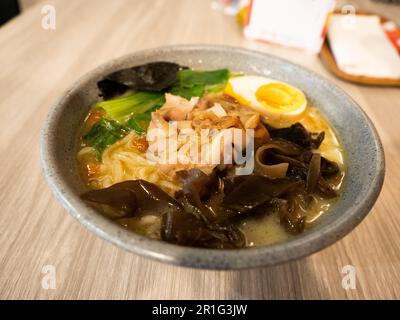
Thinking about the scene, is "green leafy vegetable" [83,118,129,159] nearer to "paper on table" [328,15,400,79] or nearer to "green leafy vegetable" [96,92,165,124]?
"green leafy vegetable" [96,92,165,124]

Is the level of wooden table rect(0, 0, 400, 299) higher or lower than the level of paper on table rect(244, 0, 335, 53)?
lower

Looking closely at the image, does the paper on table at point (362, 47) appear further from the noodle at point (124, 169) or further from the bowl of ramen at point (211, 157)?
the noodle at point (124, 169)

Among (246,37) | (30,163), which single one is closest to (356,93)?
(246,37)

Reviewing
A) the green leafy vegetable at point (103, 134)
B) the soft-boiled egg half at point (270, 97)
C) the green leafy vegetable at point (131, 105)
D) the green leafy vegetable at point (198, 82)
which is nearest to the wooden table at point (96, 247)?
the green leafy vegetable at point (103, 134)

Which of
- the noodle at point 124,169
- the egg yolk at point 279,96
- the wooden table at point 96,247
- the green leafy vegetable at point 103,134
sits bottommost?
the wooden table at point 96,247

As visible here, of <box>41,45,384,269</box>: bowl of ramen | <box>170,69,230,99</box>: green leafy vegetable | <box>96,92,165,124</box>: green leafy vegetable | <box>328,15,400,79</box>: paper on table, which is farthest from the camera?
<box>328,15,400,79</box>: paper on table

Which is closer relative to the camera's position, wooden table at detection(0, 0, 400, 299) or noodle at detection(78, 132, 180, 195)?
wooden table at detection(0, 0, 400, 299)

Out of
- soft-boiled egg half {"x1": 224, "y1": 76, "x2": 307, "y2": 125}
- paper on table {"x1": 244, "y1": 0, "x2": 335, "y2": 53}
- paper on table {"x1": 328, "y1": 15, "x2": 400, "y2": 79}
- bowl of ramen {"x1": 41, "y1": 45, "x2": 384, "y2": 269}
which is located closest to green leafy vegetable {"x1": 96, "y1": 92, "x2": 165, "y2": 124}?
bowl of ramen {"x1": 41, "y1": 45, "x2": 384, "y2": 269}
